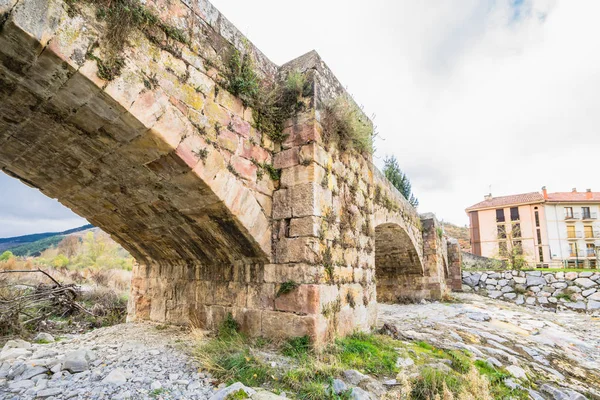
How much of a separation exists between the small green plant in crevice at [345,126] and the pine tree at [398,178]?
15770 millimetres

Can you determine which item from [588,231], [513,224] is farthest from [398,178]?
[588,231]

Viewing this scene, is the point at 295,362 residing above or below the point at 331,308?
below

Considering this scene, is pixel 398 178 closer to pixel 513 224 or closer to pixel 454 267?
pixel 454 267

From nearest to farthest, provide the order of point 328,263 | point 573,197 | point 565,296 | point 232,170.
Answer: point 232,170
point 328,263
point 565,296
point 573,197

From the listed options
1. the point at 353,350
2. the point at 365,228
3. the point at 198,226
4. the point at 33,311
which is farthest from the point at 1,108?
the point at 33,311

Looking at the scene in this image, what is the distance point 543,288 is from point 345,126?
12154 mm

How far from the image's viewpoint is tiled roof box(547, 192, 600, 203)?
28.3 meters

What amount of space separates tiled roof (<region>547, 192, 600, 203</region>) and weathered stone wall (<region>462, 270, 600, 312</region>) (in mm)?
19799

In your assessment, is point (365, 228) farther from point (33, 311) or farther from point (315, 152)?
point (33, 311)

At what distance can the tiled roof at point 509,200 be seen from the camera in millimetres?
28691

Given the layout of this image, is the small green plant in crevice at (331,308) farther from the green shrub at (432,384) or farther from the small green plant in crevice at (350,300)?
the green shrub at (432,384)

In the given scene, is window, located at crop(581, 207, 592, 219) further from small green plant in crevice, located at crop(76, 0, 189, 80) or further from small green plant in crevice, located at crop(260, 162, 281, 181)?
small green plant in crevice, located at crop(76, 0, 189, 80)

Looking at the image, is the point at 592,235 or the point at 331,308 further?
the point at 592,235

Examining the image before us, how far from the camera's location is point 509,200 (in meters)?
30.0
